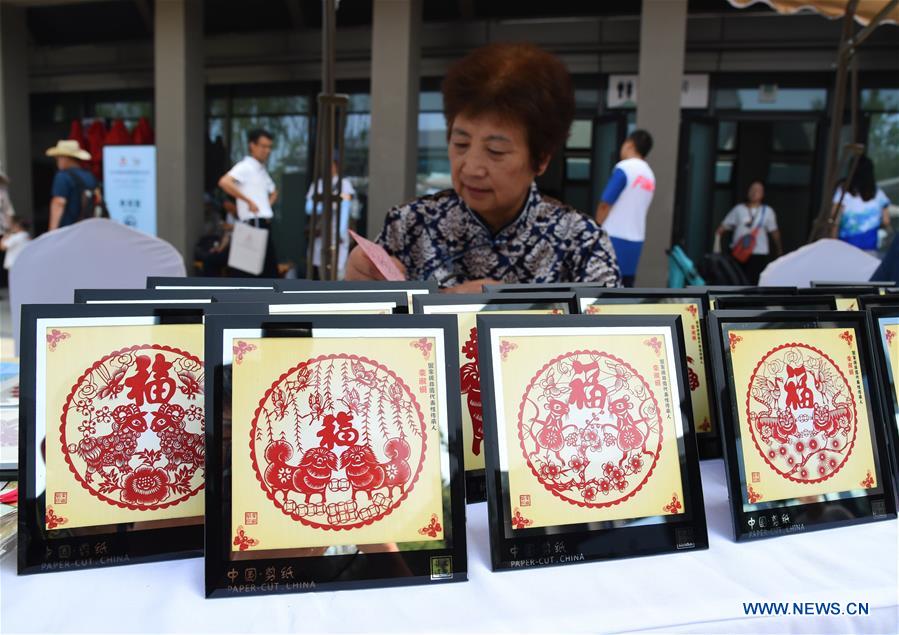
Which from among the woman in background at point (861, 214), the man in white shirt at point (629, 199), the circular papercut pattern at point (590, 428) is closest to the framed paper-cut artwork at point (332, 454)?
the circular papercut pattern at point (590, 428)

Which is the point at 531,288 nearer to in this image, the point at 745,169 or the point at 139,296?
the point at 139,296

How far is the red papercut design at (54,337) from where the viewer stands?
2.52ft

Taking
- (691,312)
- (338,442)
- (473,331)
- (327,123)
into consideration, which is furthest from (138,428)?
(327,123)

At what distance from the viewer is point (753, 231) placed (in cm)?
666

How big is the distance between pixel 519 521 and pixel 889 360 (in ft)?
2.35

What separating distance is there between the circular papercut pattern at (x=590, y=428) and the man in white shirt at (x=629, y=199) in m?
3.62

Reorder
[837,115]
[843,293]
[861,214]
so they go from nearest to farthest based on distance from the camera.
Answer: [843,293] < [837,115] < [861,214]

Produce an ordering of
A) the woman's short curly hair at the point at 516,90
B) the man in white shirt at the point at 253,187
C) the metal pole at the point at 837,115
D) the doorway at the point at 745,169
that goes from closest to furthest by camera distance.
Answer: the woman's short curly hair at the point at 516,90 → the metal pole at the point at 837,115 → the man in white shirt at the point at 253,187 → the doorway at the point at 745,169

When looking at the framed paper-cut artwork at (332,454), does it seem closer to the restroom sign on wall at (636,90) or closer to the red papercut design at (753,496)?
the red papercut design at (753,496)

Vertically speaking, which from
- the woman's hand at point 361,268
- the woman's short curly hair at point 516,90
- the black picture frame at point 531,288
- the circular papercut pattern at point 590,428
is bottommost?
the circular papercut pattern at point 590,428

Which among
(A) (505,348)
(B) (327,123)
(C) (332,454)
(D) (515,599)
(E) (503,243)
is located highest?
(B) (327,123)

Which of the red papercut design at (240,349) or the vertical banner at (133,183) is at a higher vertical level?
the vertical banner at (133,183)

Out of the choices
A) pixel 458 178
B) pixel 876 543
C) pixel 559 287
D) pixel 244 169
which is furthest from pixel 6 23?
pixel 876 543

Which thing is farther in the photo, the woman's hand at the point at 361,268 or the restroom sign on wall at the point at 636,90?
the restroom sign on wall at the point at 636,90
